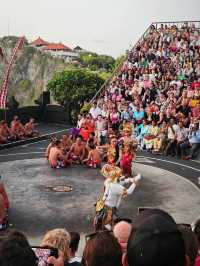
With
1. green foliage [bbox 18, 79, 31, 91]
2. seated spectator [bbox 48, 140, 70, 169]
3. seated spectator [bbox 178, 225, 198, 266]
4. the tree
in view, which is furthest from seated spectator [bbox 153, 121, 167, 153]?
green foliage [bbox 18, 79, 31, 91]

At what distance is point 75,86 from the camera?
35.2 m

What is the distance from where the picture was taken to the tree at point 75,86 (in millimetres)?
33938

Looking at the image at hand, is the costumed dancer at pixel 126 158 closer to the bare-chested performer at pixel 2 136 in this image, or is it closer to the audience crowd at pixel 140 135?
the audience crowd at pixel 140 135

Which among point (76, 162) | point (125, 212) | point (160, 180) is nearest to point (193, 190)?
point (160, 180)

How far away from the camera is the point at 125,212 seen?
11.7 meters

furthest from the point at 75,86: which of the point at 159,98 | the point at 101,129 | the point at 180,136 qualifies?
the point at 180,136

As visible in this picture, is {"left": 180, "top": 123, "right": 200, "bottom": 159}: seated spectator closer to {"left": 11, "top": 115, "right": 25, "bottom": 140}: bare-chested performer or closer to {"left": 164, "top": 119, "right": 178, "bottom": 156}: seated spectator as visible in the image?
{"left": 164, "top": 119, "right": 178, "bottom": 156}: seated spectator

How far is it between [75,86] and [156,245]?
107 feet

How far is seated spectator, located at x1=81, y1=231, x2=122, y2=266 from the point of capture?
3521 mm

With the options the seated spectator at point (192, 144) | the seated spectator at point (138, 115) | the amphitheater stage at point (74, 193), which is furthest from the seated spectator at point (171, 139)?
the seated spectator at point (138, 115)

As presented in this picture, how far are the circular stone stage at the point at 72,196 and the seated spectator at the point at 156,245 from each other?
7025 mm

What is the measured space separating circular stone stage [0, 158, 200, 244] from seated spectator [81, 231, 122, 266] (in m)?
6.35

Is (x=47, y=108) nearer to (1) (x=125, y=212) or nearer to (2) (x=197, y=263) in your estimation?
(1) (x=125, y=212)

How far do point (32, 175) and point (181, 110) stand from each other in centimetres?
896
